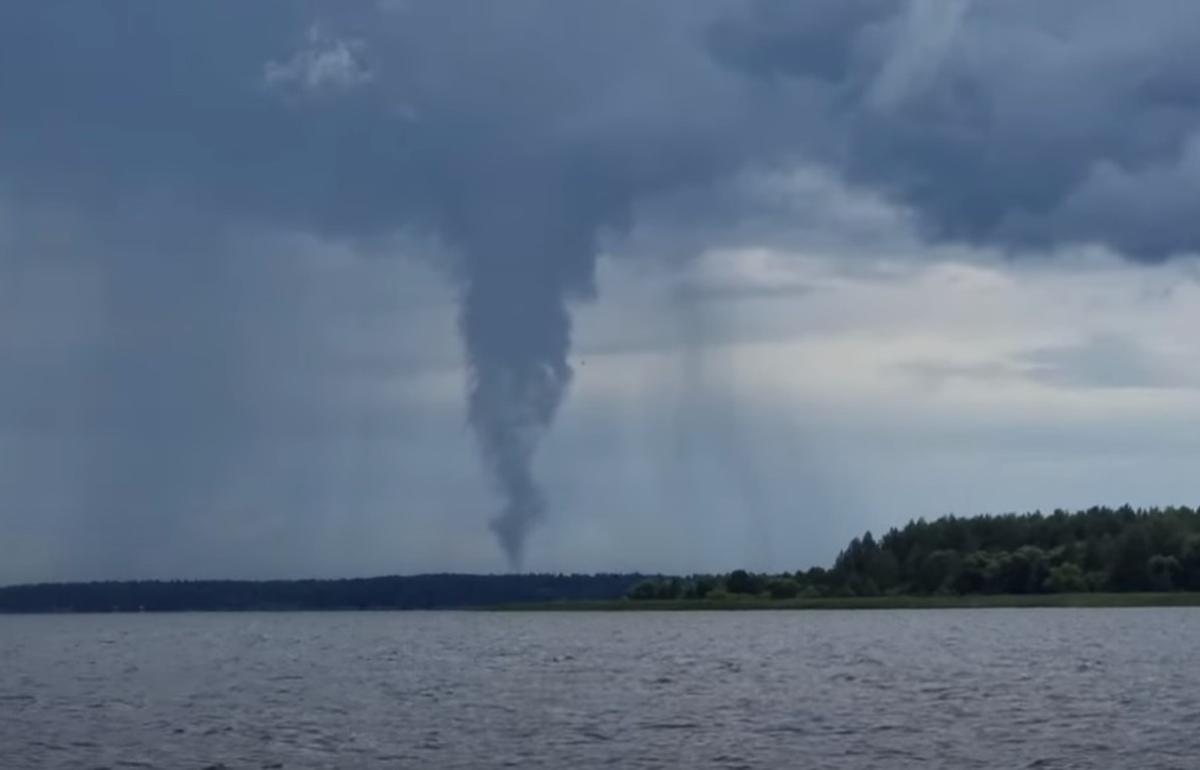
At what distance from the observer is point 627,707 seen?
227 feet

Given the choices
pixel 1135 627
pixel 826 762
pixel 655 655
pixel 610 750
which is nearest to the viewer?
pixel 826 762

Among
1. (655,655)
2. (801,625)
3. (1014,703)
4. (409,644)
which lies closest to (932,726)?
(1014,703)

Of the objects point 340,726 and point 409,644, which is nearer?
point 340,726

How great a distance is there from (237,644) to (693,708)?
90.4 m

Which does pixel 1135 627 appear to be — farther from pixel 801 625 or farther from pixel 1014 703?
pixel 1014 703

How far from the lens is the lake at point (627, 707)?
52.8 meters

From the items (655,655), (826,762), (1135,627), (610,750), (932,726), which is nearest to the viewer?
(826,762)

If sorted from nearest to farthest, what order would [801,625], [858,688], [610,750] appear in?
1. [610,750]
2. [858,688]
3. [801,625]

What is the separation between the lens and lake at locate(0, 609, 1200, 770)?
52.8m

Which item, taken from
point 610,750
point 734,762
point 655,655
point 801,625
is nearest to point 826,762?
point 734,762

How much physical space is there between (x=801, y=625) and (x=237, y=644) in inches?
2393

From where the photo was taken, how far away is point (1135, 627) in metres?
149

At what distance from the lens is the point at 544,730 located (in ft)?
197

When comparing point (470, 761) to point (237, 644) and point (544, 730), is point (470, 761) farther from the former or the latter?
point (237, 644)
